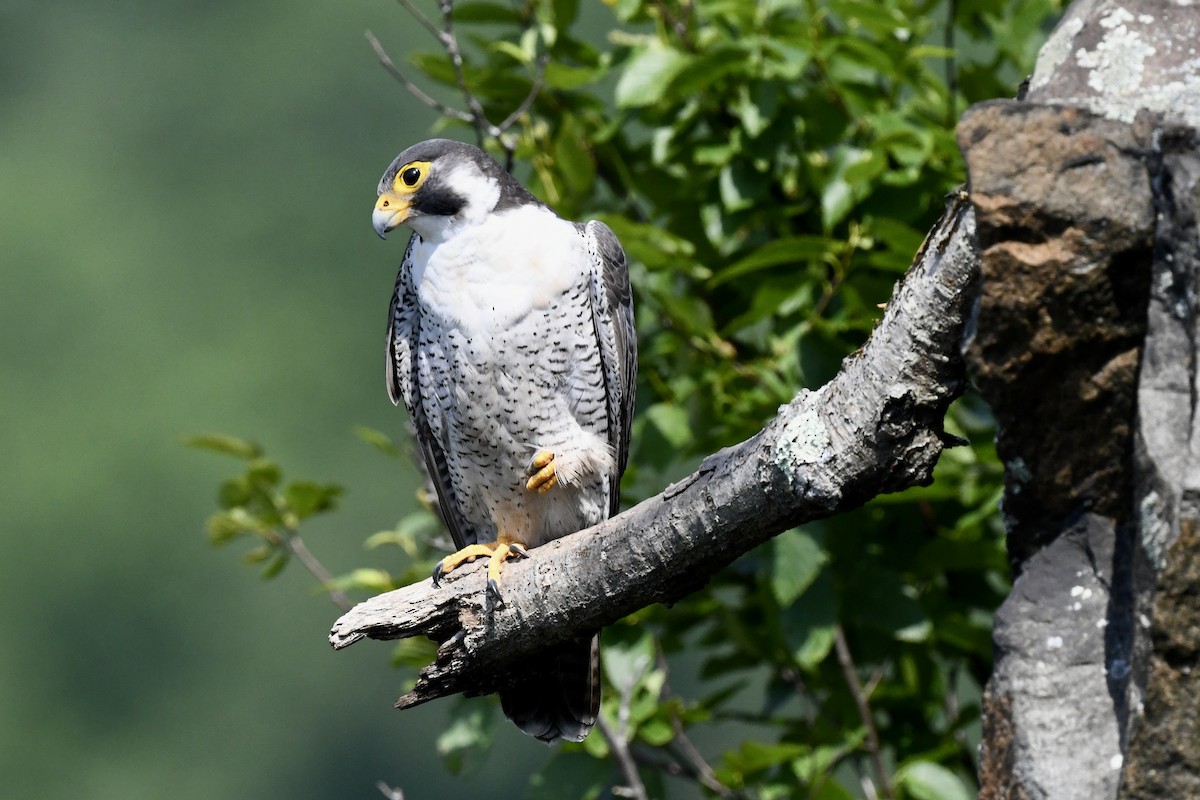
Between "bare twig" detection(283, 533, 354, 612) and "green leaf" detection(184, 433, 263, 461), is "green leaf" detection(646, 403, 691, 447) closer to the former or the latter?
"bare twig" detection(283, 533, 354, 612)

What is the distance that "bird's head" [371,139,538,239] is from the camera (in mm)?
4309

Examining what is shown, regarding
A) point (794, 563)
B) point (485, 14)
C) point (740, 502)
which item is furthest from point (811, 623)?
point (485, 14)

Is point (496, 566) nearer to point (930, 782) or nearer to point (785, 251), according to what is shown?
point (785, 251)

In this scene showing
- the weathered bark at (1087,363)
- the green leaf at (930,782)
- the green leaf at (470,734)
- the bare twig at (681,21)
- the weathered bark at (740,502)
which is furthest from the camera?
the bare twig at (681,21)

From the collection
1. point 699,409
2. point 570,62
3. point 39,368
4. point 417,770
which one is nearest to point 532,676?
point 699,409

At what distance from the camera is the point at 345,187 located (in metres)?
35.3

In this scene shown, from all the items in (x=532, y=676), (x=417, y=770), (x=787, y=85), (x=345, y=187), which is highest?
(x=787, y=85)

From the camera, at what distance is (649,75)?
434 cm

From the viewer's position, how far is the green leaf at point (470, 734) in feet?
14.8

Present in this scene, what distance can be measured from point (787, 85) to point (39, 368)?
101 feet

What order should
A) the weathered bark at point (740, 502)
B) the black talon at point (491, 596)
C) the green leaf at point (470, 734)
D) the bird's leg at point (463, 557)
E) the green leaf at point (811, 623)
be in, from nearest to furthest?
the weathered bark at point (740, 502), the black talon at point (491, 596), the bird's leg at point (463, 557), the green leaf at point (811, 623), the green leaf at point (470, 734)

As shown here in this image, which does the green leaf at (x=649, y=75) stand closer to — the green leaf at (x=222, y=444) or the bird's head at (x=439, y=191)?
the bird's head at (x=439, y=191)

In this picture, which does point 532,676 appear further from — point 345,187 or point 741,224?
point 345,187

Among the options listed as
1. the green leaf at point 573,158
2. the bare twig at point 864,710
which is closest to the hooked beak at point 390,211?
the green leaf at point 573,158
